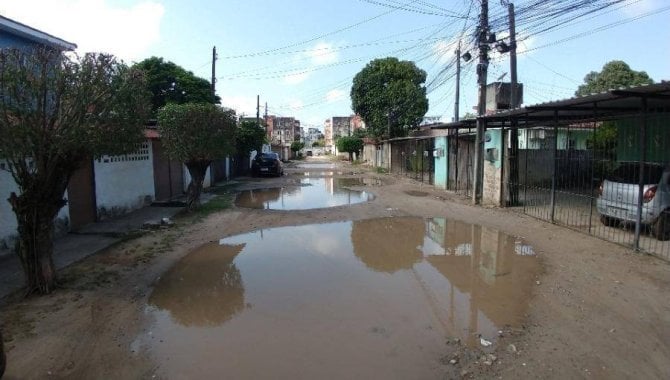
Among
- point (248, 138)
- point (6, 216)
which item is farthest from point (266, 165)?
point (6, 216)

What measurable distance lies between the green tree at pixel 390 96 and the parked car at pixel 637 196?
85.6 feet

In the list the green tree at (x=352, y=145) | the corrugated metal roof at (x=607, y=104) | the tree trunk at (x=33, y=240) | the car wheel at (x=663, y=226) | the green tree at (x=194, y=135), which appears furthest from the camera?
the green tree at (x=352, y=145)

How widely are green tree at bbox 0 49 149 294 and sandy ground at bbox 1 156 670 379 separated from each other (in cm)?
82

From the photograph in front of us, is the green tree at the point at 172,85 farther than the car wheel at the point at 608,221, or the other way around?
the green tree at the point at 172,85

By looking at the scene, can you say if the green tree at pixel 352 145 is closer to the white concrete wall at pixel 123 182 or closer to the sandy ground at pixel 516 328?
the white concrete wall at pixel 123 182

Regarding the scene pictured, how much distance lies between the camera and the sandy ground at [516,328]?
4.23m

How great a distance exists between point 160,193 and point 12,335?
11421mm

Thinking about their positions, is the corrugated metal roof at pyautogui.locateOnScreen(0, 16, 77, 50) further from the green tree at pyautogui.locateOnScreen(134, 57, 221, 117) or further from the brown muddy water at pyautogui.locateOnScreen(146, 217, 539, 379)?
the green tree at pyautogui.locateOnScreen(134, 57, 221, 117)

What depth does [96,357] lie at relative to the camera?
450 cm

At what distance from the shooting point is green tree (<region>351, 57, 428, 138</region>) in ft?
117

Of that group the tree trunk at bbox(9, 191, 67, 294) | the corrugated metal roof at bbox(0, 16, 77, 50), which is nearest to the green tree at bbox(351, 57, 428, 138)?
the corrugated metal roof at bbox(0, 16, 77, 50)

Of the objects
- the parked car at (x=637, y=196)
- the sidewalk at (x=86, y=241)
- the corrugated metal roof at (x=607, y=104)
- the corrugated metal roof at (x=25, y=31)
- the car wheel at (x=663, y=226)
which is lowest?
the sidewalk at (x=86, y=241)

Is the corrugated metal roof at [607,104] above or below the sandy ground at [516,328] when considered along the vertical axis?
above

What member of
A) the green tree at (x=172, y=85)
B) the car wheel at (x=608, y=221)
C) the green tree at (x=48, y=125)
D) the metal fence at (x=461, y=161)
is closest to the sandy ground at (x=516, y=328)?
the green tree at (x=48, y=125)
